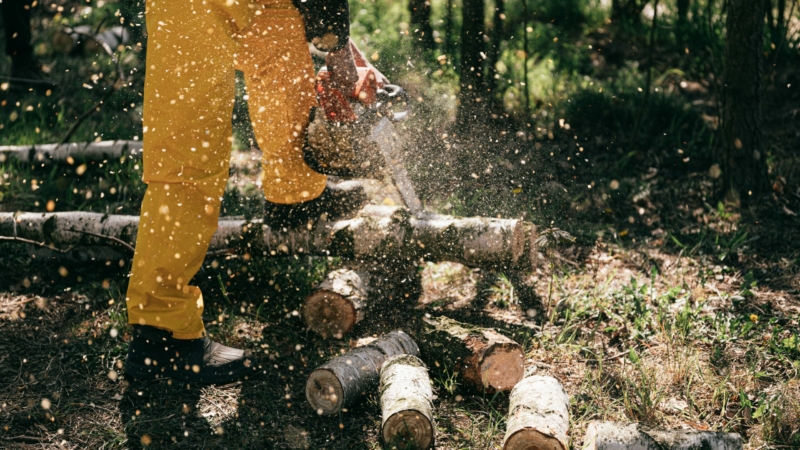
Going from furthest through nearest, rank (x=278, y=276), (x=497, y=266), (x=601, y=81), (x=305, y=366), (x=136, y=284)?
(x=601, y=81) → (x=278, y=276) → (x=497, y=266) → (x=305, y=366) → (x=136, y=284)

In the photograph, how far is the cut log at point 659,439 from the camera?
1987 mm

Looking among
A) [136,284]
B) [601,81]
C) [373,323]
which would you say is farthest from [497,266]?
[601,81]

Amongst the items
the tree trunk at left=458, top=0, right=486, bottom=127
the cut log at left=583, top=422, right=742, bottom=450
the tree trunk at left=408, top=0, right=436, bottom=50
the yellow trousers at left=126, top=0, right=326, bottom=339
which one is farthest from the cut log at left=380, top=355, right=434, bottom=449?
the tree trunk at left=408, top=0, right=436, bottom=50

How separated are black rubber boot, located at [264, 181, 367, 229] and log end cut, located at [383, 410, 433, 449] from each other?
1200 millimetres

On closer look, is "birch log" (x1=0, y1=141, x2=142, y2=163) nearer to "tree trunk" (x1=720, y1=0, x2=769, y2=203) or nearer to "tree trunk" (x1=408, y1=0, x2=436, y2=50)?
"tree trunk" (x1=408, y1=0, x2=436, y2=50)

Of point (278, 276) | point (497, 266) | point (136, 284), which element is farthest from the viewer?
point (278, 276)

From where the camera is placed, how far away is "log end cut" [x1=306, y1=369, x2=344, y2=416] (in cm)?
233

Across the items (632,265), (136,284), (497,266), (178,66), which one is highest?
(178,66)

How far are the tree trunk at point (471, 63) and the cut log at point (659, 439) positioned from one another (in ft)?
8.50

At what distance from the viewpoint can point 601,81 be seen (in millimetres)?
5082

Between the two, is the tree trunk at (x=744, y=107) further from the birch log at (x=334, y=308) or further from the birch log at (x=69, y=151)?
the birch log at (x=69, y=151)

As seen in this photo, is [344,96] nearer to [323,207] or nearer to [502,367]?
[323,207]

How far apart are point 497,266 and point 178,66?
1483mm

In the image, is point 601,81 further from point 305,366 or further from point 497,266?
point 305,366
